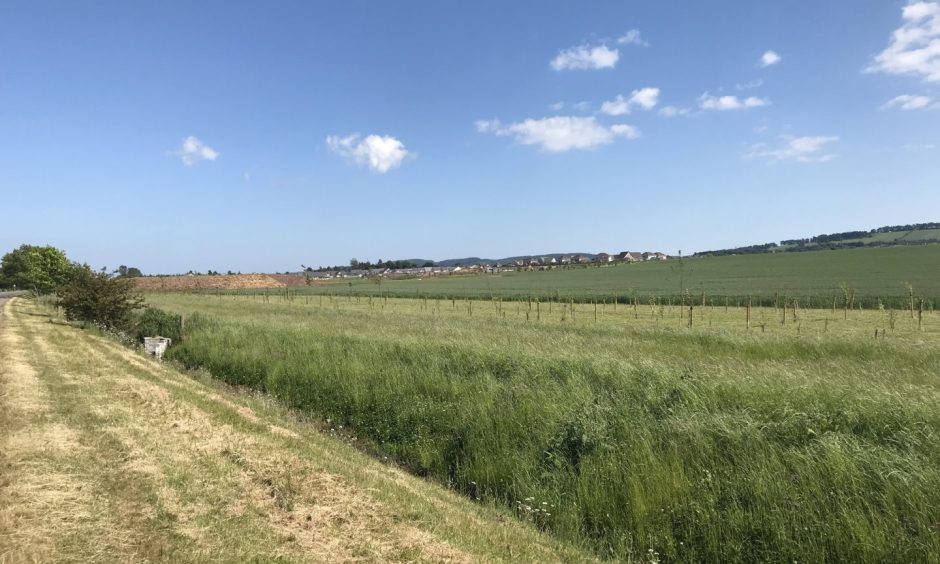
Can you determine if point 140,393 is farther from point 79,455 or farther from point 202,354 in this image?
point 202,354

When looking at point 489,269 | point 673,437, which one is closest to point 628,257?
point 489,269

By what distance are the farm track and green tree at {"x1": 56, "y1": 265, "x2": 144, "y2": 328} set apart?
16.5 metres

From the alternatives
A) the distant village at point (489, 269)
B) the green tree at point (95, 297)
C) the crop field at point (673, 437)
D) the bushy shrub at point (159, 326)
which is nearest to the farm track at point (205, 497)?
the crop field at point (673, 437)

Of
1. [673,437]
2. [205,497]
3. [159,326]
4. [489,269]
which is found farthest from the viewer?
[489,269]

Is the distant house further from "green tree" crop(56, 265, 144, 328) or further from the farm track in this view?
the farm track

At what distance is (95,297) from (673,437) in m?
25.9

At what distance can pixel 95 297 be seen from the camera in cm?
2367

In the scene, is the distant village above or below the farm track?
above

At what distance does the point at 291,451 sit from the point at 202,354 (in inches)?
582

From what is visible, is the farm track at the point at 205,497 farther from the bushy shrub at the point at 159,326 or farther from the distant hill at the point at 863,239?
the distant hill at the point at 863,239

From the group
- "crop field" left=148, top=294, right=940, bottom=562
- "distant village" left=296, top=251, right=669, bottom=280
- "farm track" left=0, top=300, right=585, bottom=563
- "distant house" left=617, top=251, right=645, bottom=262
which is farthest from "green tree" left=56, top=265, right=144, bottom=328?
"distant house" left=617, top=251, right=645, bottom=262

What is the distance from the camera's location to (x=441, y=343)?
1525 centimetres

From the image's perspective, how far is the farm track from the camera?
458 cm

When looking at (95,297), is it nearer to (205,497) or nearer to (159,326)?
(159,326)
